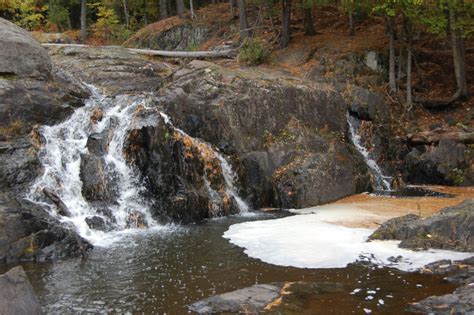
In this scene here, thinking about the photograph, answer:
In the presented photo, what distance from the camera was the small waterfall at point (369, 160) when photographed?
17.3 metres

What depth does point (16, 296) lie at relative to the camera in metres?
6.48

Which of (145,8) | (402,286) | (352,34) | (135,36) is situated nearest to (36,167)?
(402,286)

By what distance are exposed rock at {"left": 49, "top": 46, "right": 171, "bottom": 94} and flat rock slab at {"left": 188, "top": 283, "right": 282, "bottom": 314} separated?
39.9ft

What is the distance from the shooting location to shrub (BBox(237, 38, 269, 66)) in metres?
23.3

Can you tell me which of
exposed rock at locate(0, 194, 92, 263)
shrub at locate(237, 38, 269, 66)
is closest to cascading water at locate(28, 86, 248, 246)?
exposed rock at locate(0, 194, 92, 263)

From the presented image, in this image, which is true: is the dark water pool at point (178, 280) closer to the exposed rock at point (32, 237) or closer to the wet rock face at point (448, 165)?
the exposed rock at point (32, 237)

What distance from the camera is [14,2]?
2795 cm

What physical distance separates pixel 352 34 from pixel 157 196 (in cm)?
1581

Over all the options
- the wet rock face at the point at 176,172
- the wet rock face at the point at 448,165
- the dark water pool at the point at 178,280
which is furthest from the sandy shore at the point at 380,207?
the dark water pool at the point at 178,280

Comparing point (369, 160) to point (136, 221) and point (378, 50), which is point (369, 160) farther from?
point (136, 221)

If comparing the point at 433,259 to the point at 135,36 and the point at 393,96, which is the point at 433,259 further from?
the point at 135,36

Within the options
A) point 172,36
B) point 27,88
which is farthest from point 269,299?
point 172,36

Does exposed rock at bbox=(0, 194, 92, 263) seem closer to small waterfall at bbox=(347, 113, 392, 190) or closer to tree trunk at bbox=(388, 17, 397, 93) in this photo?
small waterfall at bbox=(347, 113, 392, 190)

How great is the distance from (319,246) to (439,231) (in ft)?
7.83
